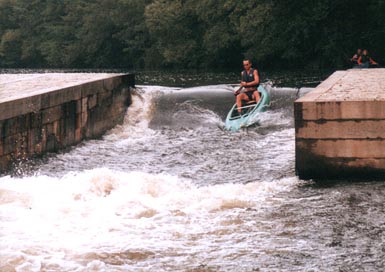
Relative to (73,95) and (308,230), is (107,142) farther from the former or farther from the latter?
(308,230)

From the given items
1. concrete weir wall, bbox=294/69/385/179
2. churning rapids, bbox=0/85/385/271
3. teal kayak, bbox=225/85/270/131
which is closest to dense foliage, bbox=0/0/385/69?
teal kayak, bbox=225/85/270/131

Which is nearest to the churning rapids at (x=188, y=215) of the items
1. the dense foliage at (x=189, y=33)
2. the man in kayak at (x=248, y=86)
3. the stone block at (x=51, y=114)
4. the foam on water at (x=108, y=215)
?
the foam on water at (x=108, y=215)

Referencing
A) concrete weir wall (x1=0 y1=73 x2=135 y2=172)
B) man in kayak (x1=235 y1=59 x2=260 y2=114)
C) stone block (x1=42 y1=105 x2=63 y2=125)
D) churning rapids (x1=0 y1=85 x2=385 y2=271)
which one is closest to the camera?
churning rapids (x1=0 y1=85 x2=385 y2=271)

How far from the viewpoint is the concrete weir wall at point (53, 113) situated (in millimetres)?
11680

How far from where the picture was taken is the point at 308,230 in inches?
297

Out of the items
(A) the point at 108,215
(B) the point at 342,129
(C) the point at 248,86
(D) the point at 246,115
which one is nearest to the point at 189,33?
(C) the point at 248,86

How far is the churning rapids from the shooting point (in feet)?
22.1

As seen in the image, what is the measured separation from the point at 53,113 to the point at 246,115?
4.67m

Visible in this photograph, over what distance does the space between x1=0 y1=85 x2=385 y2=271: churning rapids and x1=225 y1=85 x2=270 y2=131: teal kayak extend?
2.10 m

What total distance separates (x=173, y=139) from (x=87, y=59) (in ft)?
159

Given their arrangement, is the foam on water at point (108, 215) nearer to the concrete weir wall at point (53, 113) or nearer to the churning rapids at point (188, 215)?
the churning rapids at point (188, 215)

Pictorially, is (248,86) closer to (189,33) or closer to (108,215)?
(108,215)

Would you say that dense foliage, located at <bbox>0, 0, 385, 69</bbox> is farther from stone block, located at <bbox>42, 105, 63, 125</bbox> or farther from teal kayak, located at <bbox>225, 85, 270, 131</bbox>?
stone block, located at <bbox>42, 105, 63, 125</bbox>

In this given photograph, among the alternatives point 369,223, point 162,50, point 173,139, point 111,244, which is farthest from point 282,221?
point 162,50
